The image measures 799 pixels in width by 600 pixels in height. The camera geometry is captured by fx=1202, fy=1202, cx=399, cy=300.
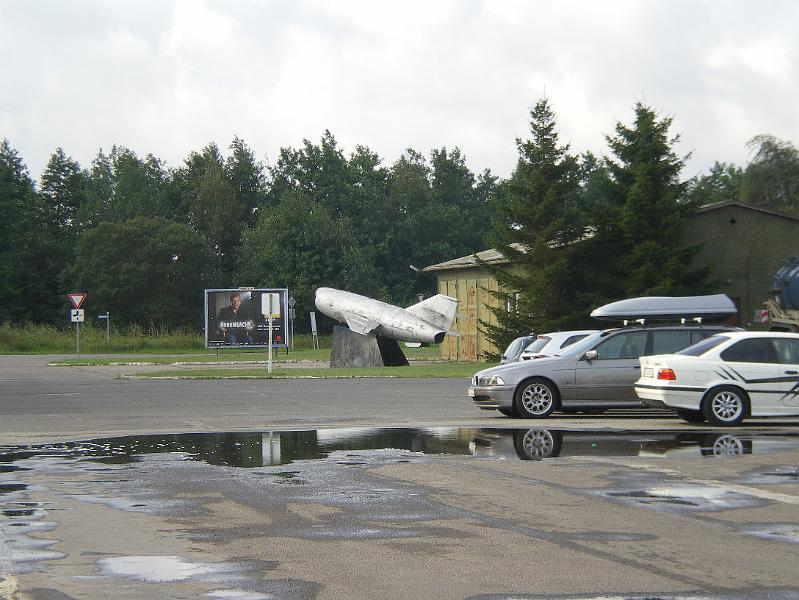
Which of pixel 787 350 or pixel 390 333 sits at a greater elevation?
pixel 390 333

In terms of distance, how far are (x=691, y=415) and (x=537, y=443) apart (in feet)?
14.4

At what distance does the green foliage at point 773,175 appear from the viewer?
63.5 meters

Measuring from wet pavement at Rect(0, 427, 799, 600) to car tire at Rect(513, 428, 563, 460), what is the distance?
8 centimetres

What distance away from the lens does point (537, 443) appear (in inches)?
632

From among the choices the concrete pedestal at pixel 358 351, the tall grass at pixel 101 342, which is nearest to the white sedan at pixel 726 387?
the concrete pedestal at pixel 358 351

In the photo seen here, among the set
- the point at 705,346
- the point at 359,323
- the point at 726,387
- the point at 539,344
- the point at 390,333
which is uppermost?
the point at 359,323

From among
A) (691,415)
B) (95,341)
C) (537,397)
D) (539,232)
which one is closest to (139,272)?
(95,341)

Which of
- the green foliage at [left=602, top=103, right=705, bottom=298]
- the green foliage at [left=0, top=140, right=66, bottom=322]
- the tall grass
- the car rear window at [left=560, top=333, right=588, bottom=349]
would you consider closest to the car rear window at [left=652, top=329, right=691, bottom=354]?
the car rear window at [left=560, top=333, right=588, bottom=349]

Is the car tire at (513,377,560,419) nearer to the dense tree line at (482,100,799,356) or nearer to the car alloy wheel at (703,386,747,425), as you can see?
the car alloy wheel at (703,386,747,425)

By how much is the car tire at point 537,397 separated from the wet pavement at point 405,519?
4.27 metres

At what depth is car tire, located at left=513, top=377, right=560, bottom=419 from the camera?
2056 cm

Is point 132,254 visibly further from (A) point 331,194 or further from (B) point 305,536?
(B) point 305,536

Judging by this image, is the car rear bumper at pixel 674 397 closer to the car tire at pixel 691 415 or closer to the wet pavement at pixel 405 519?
the car tire at pixel 691 415

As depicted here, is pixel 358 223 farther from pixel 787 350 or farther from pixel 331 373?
pixel 787 350
